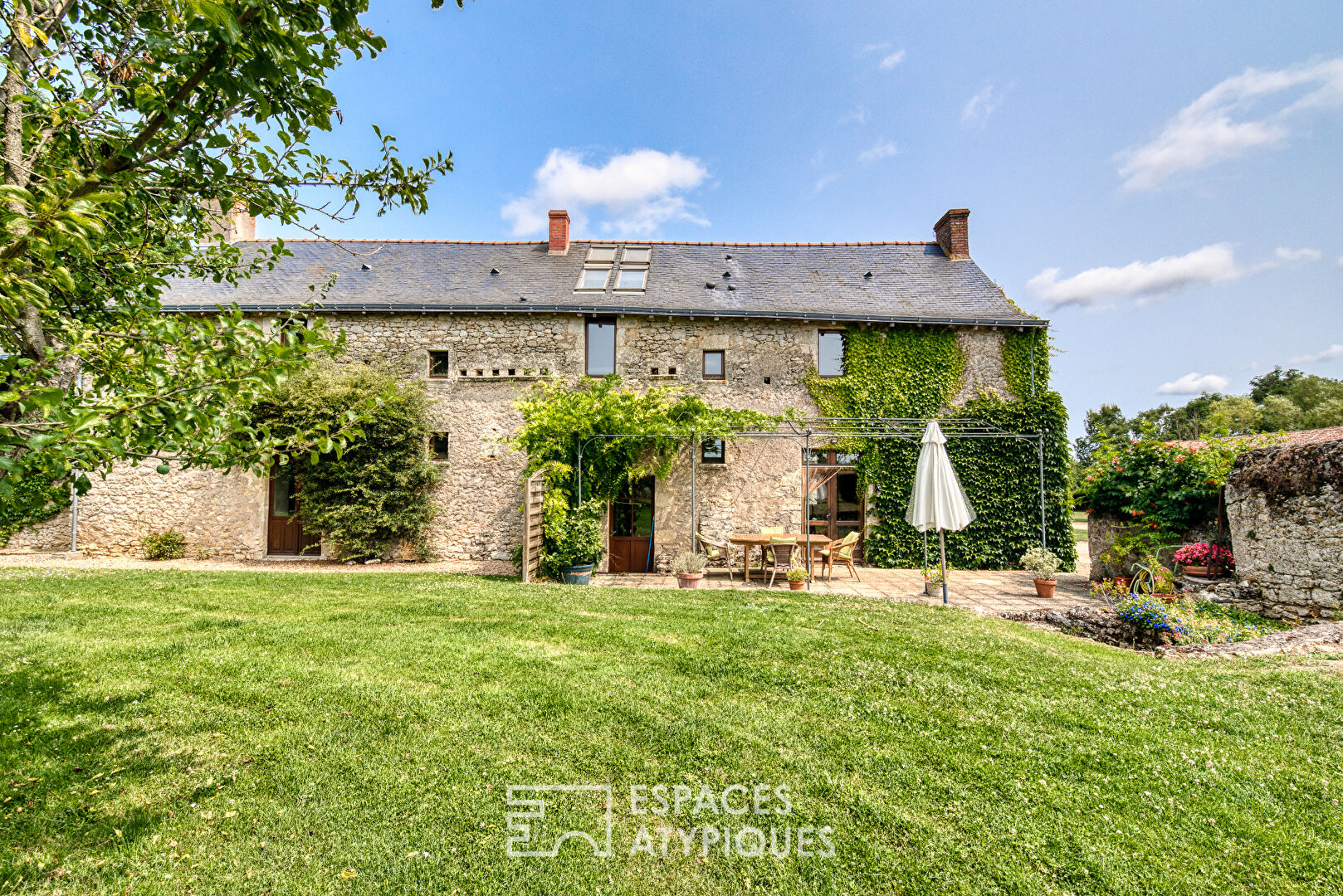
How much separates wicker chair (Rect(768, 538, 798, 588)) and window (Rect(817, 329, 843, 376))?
428 cm

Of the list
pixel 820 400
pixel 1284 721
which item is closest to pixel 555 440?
pixel 820 400

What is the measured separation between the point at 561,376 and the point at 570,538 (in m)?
4.01

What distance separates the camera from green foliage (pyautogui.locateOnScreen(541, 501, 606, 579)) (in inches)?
336

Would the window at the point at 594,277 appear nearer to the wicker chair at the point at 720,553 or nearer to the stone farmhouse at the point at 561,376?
→ the stone farmhouse at the point at 561,376

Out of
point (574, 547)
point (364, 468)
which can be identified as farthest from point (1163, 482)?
point (364, 468)

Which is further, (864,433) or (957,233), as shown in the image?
(957,233)

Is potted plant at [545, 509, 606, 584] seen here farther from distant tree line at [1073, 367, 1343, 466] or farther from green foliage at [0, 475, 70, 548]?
distant tree line at [1073, 367, 1343, 466]

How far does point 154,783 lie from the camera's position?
2.69 metres

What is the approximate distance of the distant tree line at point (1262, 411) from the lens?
88.6 feet

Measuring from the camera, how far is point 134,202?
2186mm

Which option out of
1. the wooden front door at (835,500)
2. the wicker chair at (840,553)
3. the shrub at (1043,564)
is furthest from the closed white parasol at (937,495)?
the wooden front door at (835,500)

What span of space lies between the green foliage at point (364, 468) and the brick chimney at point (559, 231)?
17.0ft

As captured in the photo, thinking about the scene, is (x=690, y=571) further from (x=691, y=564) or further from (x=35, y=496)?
(x=35, y=496)

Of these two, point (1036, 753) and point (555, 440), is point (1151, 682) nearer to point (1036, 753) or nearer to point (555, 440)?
point (1036, 753)
